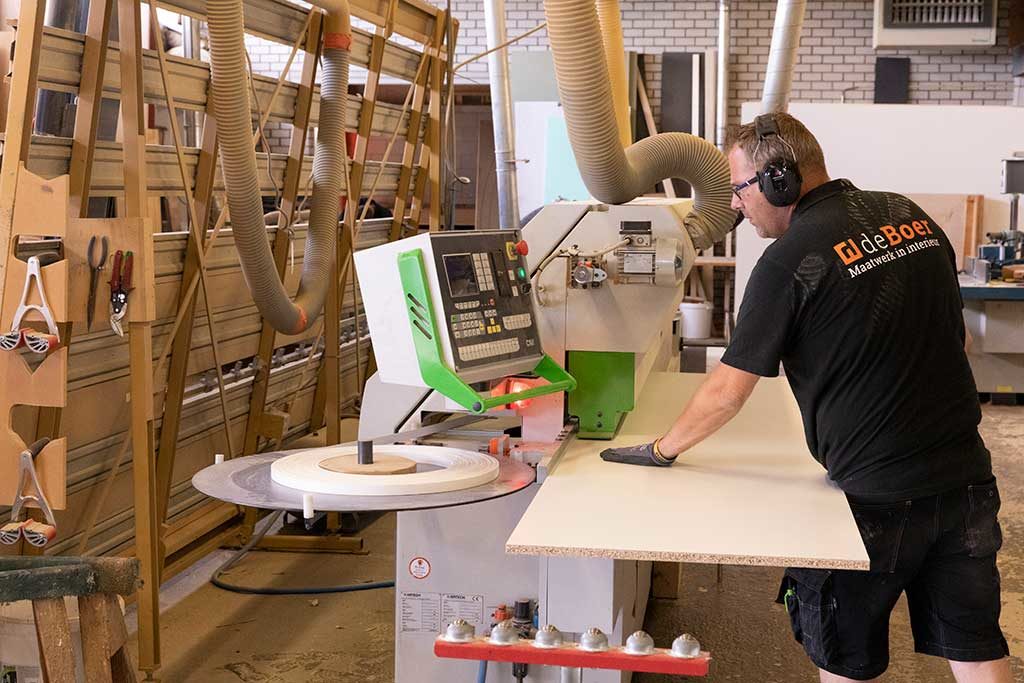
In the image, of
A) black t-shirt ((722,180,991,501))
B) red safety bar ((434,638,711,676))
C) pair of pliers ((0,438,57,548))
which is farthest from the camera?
pair of pliers ((0,438,57,548))

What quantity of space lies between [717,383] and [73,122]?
80.2 inches

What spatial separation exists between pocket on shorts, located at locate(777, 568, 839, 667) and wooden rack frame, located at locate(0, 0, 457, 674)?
164 cm

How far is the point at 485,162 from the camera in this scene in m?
9.66

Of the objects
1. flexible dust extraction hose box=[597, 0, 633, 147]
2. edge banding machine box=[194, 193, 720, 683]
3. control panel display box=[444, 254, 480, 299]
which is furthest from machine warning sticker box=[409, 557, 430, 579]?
flexible dust extraction hose box=[597, 0, 633, 147]

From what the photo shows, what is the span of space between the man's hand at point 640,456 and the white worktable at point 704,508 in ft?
0.07

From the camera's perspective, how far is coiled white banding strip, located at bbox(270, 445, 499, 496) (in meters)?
2.10

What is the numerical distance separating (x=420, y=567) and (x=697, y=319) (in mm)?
6898

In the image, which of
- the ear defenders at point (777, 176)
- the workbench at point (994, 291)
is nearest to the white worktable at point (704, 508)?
the ear defenders at point (777, 176)

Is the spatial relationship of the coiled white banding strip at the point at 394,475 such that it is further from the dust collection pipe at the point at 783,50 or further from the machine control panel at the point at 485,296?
the dust collection pipe at the point at 783,50

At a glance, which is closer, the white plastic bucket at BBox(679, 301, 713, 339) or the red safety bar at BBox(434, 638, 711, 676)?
the red safety bar at BBox(434, 638, 711, 676)

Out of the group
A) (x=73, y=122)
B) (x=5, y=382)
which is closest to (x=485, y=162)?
(x=73, y=122)

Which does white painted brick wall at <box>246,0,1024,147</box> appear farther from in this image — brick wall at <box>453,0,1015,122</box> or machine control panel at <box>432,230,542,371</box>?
machine control panel at <box>432,230,542,371</box>

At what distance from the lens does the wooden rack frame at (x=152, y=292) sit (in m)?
2.57

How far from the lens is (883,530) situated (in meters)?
2.19
